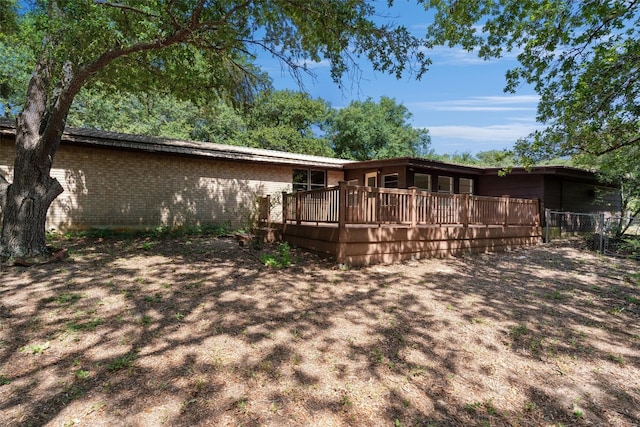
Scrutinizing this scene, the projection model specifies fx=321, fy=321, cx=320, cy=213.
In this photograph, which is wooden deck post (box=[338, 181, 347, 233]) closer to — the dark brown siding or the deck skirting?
the deck skirting

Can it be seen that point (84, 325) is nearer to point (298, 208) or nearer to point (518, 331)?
point (518, 331)

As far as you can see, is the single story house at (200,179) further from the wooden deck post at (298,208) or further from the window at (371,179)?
the wooden deck post at (298,208)

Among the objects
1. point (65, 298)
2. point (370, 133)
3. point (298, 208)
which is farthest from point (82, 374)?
point (370, 133)

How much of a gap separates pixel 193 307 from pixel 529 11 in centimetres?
961

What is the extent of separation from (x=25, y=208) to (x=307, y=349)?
6783 millimetres

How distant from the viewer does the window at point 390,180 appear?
14.8 metres

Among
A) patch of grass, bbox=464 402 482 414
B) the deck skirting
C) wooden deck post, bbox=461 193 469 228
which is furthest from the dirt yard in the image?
wooden deck post, bbox=461 193 469 228

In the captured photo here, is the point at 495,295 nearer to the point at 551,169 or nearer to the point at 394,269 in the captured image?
the point at 394,269

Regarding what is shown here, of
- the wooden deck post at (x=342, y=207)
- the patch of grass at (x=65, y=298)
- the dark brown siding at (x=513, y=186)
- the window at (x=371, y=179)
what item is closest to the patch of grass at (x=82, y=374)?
the patch of grass at (x=65, y=298)

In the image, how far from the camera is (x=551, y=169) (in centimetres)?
1327

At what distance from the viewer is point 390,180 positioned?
49.5 ft

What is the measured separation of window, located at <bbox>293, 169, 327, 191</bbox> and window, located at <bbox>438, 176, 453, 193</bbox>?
567 centimetres

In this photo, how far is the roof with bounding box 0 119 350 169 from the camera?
10055mm

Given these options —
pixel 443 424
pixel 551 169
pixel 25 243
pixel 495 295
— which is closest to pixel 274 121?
pixel 551 169
